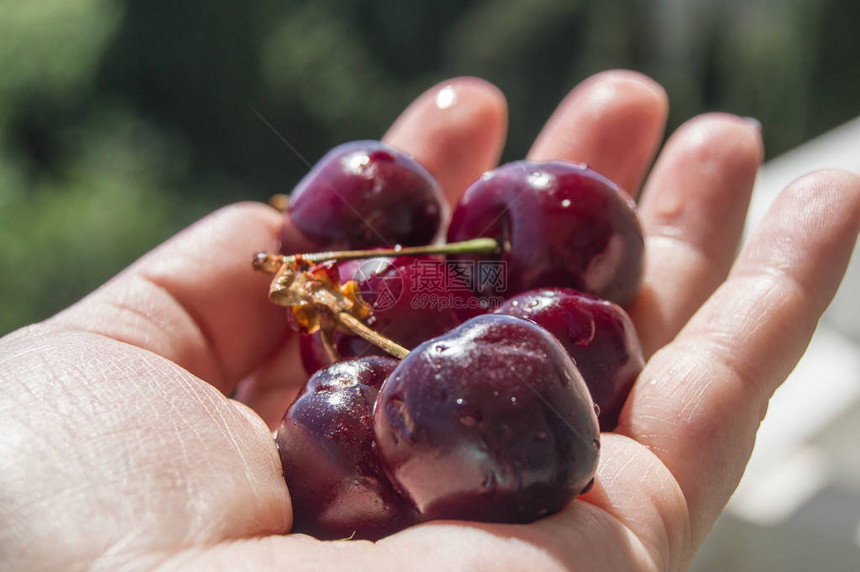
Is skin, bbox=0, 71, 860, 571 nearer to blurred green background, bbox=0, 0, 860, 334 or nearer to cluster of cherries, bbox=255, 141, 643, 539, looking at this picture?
cluster of cherries, bbox=255, 141, 643, 539

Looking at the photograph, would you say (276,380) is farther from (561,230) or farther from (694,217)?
(694,217)

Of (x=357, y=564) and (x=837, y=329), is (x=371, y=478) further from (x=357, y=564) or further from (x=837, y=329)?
(x=837, y=329)

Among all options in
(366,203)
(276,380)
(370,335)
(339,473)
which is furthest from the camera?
(276,380)

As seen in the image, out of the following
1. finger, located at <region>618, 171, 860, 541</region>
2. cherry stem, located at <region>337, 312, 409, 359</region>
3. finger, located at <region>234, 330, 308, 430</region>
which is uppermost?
cherry stem, located at <region>337, 312, 409, 359</region>

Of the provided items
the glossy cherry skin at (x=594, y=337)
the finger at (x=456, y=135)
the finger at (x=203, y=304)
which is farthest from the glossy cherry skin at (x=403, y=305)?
the finger at (x=456, y=135)

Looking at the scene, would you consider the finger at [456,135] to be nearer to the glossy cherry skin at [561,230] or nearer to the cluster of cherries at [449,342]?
the cluster of cherries at [449,342]

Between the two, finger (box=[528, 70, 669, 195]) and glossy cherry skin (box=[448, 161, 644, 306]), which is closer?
glossy cherry skin (box=[448, 161, 644, 306])

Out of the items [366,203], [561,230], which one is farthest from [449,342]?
[366,203]

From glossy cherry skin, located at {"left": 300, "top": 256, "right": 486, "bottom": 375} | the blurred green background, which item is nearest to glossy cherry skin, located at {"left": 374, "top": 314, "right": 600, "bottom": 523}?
glossy cherry skin, located at {"left": 300, "top": 256, "right": 486, "bottom": 375}
